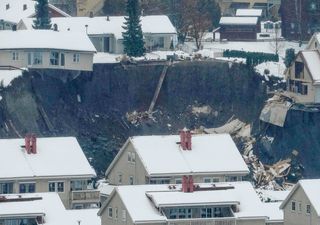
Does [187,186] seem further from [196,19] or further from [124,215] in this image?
[196,19]

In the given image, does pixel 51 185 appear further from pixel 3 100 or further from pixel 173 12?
pixel 173 12

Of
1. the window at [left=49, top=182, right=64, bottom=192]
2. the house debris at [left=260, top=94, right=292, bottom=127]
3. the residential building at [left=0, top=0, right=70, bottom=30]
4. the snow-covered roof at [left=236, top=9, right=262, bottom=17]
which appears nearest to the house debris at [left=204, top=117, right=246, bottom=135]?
the house debris at [left=260, top=94, right=292, bottom=127]

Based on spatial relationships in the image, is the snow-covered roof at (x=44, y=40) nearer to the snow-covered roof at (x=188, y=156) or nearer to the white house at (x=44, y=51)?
the white house at (x=44, y=51)

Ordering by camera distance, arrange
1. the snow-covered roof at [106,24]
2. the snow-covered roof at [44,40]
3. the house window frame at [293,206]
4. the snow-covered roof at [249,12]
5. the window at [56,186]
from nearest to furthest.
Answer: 1. the house window frame at [293,206]
2. the window at [56,186]
3. the snow-covered roof at [44,40]
4. the snow-covered roof at [106,24]
5. the snow-covered roof at [249,12]

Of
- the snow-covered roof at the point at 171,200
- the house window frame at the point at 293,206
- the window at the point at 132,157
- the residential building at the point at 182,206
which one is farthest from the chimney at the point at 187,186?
the window at the point at 132,157

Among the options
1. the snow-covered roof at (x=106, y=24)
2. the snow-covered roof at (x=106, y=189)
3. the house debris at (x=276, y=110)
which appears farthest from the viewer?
the snow-covered roof at (x=106, y=24)
